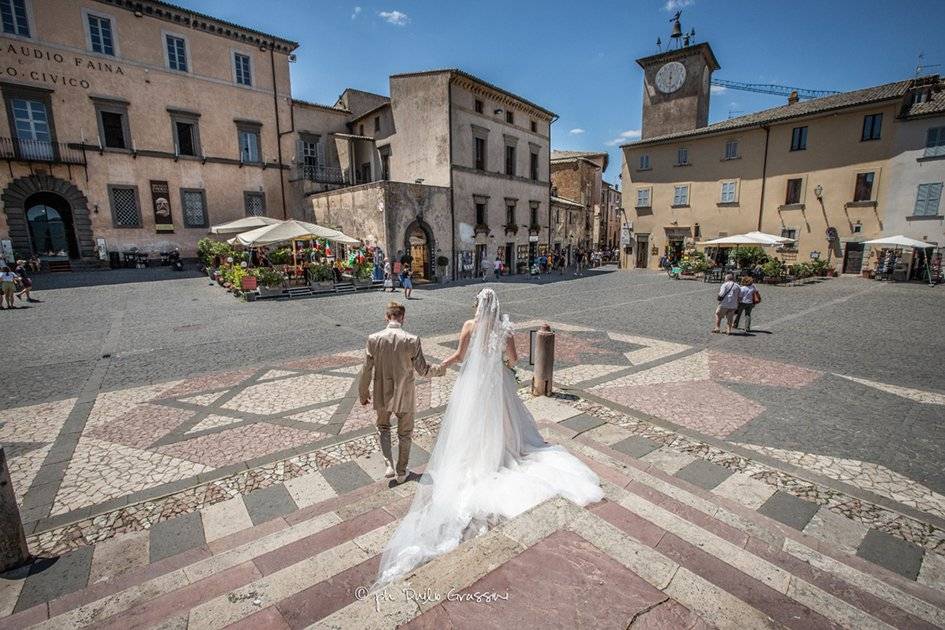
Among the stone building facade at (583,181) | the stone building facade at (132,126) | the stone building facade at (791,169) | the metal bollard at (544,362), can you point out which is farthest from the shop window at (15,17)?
the stone building facade at (583,181)

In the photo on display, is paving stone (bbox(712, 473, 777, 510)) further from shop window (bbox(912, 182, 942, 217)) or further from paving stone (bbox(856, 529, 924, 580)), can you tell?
shop window (bbox(912, 182, 942, 217))

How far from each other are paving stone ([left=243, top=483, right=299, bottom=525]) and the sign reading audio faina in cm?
2783

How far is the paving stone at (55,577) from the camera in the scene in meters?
2.78

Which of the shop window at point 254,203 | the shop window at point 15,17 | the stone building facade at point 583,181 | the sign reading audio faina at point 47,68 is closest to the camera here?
the shop window at point 15,17

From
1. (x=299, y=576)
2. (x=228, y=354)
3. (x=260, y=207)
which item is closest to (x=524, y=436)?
(x=299, y=576)

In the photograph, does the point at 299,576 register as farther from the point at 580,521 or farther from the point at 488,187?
the point at 488,187

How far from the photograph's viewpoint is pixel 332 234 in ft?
55.9

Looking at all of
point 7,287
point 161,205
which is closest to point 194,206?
point 161,205

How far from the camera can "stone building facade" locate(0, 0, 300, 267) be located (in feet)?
66.5

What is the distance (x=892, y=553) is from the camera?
3139mm

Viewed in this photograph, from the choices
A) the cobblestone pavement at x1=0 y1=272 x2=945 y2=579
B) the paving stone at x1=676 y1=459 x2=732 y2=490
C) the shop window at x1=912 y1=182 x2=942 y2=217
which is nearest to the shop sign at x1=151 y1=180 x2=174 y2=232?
the cobblestone pavement at x1=0 y1=272 x2=945 y2=579

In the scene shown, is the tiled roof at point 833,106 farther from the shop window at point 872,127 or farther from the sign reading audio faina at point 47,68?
the sign reading audio faina at point 47,68

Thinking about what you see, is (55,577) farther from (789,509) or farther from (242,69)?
(242,69)

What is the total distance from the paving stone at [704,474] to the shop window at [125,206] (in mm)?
28335
